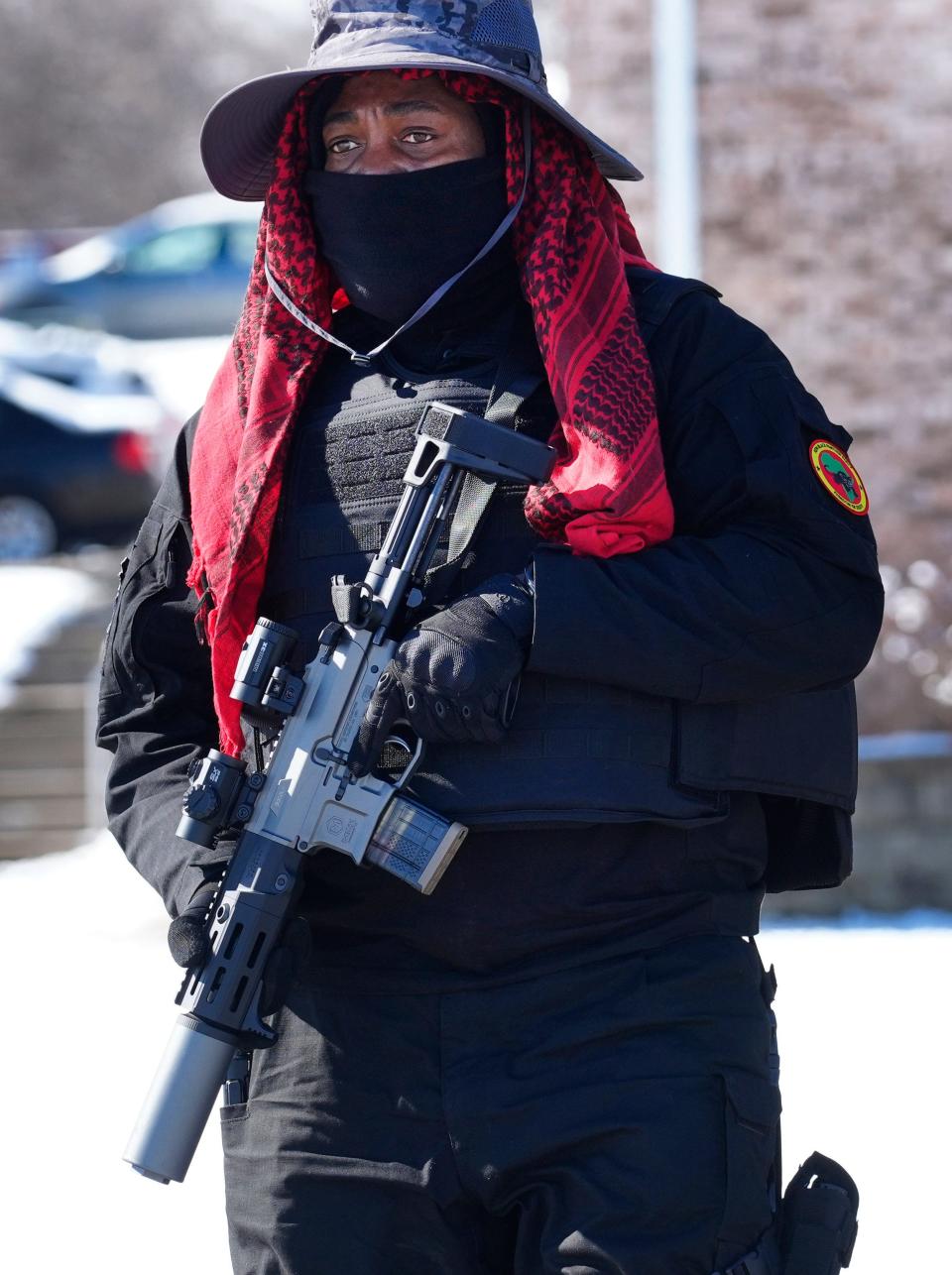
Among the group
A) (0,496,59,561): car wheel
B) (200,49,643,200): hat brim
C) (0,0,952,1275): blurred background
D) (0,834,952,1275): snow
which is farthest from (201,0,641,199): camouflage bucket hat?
(0,496,59,561): car wheel

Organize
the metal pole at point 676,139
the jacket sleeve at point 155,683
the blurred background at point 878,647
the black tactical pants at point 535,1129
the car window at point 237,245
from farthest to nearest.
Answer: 1. the car window at point 237,245
2. the metal pole at point 676,139
3. the blurred background at point 878,647
4. the jacket sleeve at point 155,683
5. the black tactical pants at point 535,1129

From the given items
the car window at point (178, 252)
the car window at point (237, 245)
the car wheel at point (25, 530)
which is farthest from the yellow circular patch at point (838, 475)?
the car window at point (178, 252)

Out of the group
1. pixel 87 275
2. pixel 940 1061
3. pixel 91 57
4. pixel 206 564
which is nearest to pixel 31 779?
pixel 940 1061

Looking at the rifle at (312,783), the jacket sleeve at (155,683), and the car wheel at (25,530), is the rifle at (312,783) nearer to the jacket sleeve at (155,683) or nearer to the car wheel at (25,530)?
the jacket sleeve at (155,683)

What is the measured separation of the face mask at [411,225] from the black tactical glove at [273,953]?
0.81 meters

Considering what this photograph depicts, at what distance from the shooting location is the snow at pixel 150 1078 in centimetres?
442

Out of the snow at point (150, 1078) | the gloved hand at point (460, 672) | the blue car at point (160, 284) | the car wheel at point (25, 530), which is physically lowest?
the car wheel at point (25, 530)

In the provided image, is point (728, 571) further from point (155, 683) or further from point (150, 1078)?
point (150, 1078)

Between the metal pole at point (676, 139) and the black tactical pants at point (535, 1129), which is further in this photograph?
the metal pole at point (676, 139)

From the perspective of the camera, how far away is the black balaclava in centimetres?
238

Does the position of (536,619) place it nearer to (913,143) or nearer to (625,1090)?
(625,1090)

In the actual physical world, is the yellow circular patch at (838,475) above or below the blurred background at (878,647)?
above

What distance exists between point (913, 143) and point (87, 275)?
1226 cm

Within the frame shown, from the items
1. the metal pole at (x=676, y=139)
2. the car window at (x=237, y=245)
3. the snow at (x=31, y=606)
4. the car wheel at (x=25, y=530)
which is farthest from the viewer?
the car window at (x=237, y=245)
